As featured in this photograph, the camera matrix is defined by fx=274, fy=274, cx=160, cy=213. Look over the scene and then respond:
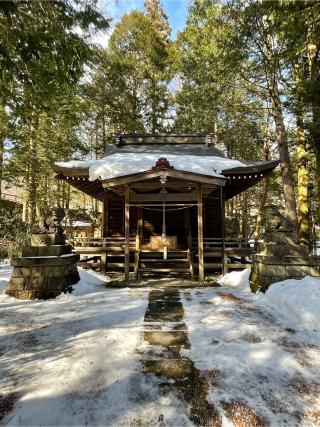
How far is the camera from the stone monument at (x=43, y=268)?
6.91 metres

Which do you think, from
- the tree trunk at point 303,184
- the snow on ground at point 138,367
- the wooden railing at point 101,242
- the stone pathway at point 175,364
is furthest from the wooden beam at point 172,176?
the tree trunk at point 303,184

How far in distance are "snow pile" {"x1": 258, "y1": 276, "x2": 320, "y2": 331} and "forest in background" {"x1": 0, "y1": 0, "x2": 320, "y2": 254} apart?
15.8ft

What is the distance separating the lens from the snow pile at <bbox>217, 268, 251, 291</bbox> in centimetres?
854

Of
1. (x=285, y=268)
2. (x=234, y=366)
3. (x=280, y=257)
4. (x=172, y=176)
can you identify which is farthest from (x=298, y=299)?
(x=172, y=176)

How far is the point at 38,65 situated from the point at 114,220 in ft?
29.1

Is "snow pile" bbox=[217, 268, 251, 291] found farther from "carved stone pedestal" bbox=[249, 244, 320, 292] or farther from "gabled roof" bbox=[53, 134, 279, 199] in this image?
"gabled roof" bbox=[53, 134, 279, 199]

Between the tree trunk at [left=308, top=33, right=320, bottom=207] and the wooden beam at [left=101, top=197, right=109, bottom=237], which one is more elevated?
the tree trunk at [left=308, top=33, right=320, bottom=207]

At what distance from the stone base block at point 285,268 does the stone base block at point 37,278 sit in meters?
5.29

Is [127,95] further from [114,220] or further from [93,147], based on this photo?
[114,220]

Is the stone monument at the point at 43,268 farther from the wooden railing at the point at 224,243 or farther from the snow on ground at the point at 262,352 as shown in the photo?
the wooden railing at the point at 224,243

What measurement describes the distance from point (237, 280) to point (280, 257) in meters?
2.29

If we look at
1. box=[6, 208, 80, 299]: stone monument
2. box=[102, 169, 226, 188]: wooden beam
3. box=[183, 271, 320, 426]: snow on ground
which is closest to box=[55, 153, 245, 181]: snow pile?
box=[102, 169, 226, 188]: wooden beam

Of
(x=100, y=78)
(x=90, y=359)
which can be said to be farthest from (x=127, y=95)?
(x=90, y=359)

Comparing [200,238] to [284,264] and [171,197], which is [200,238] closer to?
[171,197]
